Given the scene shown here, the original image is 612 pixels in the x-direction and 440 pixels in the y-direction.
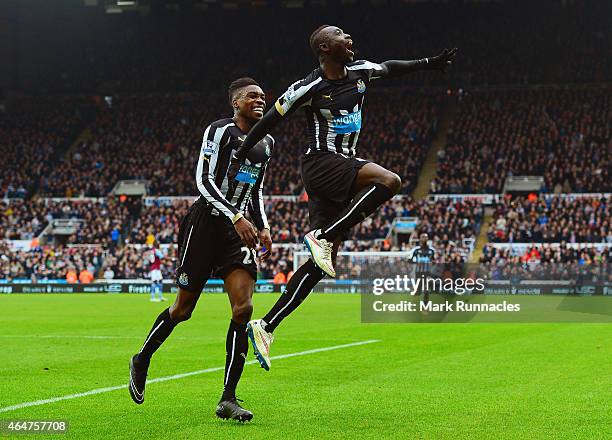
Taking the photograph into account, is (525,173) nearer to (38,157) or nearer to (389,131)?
(389,131)

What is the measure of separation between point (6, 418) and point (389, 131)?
4758 cm

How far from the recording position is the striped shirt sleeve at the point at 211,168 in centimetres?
812

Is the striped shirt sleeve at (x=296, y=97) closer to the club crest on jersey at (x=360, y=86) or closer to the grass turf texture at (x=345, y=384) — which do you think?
the club crest on jersey at (x=360, y=86)

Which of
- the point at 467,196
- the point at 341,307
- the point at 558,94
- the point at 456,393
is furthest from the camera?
the point at 558,94

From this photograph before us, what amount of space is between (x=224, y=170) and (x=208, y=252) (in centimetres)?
71

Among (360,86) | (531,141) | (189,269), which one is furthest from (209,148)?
(531,141)

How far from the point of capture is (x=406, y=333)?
18875mm

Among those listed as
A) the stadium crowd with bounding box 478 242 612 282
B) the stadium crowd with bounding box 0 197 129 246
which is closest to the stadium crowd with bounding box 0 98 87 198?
the stadium crowd with bounding box 0 197 129 246

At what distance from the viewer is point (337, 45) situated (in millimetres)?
8203

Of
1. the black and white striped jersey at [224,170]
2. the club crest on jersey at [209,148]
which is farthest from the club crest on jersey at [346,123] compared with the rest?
the club crest on jersey at [209,148]

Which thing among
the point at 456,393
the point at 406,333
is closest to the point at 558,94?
the point at 406,333

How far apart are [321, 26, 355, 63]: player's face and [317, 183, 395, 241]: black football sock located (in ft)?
3.67

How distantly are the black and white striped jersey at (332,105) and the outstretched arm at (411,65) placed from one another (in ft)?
0.77

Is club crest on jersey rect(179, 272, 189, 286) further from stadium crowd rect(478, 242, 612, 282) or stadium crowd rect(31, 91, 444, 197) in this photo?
stadium crowd rect(31, 91, 444, 197)
